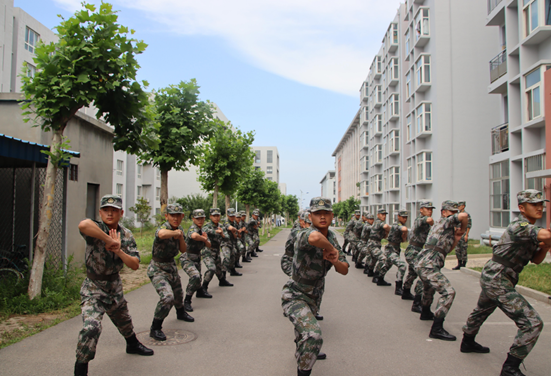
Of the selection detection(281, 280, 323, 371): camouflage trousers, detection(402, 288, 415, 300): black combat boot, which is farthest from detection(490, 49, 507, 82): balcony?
detection(281, 280, 323, 371): camouflage trousers

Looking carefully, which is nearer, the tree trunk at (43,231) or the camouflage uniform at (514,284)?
the camouflage uniform at (514,284)

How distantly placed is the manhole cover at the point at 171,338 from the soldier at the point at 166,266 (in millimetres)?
78

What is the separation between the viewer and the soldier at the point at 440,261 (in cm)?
581

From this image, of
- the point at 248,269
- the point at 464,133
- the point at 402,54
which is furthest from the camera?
the point at 402,54

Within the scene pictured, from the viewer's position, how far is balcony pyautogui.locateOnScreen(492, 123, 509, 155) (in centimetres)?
2055

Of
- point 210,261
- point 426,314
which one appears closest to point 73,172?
point 210,261

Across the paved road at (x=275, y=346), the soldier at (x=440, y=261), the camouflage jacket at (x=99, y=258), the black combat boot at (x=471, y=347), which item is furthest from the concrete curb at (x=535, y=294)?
the camouflage jacket at (x=99, y=258)

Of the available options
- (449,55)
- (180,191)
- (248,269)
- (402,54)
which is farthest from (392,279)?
(180,191)

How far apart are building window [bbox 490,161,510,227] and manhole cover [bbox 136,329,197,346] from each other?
1873 cm

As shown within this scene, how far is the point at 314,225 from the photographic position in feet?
14.1

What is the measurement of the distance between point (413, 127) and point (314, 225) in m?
28.4

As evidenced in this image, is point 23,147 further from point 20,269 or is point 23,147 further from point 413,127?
point 413,127

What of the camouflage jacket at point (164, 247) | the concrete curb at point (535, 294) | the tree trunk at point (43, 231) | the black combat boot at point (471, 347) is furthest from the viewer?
the concrete curb at point (535, 294)

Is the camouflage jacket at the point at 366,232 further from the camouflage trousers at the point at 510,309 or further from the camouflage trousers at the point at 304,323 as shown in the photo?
the camouflage trousers at the point at 304,323
